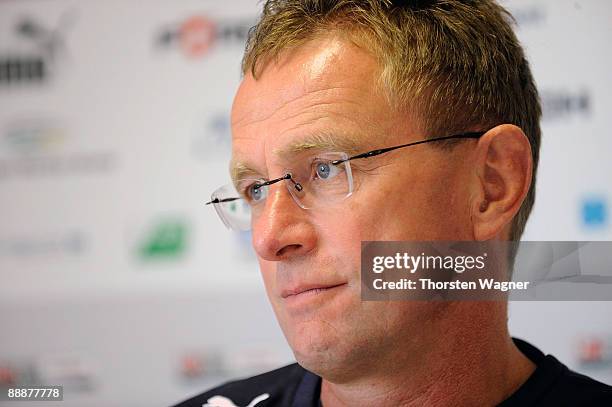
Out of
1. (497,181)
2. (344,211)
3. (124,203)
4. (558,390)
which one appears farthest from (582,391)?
(124,203)

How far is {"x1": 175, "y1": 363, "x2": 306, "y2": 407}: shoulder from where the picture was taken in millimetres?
1329

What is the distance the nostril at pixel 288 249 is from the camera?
1065 millimetres

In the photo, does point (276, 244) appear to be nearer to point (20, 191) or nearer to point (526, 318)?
point (526, 318)

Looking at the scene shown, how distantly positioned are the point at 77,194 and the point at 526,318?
1.91 m

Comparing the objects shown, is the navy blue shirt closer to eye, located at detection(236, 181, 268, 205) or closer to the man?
the man

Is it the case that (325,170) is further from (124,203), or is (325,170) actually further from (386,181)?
(124,203)

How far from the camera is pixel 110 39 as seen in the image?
2805 mm

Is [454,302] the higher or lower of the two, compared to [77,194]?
lower

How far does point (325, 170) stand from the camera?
1095 mm

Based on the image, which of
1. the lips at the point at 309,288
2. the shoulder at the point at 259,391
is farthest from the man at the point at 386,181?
the shoulder at the point at 259,391

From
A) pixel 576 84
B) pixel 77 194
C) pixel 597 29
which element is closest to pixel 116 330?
pixel 77 194

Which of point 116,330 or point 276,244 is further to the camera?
point 116,330

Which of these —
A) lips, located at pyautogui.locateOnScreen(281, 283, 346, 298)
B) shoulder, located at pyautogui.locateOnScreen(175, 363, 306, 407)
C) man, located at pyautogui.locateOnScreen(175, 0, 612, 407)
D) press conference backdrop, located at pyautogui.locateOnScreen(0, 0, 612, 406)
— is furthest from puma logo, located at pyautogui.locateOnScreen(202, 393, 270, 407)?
press conference backdrop, located at pyautogui.locateOnScreen(0, 0, 612, 406)

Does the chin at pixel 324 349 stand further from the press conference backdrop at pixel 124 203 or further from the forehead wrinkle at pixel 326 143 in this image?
the press conference backdrop at pixel 124 203
